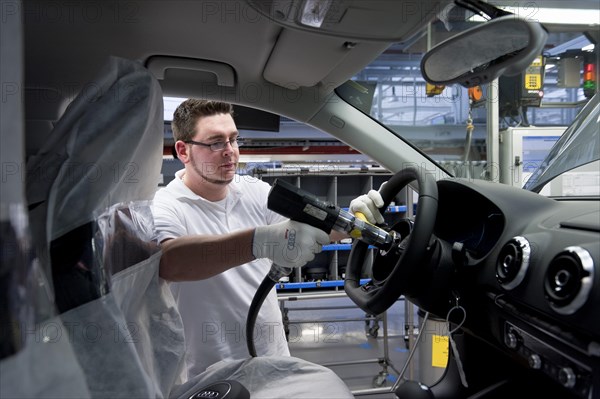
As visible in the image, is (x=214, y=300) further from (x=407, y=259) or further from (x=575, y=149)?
(x=575, y=149)

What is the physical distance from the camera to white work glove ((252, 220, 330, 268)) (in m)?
1.11

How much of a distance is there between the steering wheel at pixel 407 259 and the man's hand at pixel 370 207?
0.22ft

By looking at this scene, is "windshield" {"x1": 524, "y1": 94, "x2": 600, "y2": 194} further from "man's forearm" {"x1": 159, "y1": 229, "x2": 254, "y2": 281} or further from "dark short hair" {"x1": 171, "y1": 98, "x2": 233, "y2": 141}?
"dark short hair" {"x1": 171, "y1": 98, "x2": 233, "y2": 141}

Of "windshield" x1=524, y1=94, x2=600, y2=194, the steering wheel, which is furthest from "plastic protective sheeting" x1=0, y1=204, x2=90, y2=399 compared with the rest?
"windshield" x1=524, y1=94, x2=600, y2=194

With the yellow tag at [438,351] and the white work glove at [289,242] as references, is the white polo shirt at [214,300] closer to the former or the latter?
the white work glove at [289,242]

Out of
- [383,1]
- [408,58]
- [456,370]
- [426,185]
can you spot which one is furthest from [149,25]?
[408,58]

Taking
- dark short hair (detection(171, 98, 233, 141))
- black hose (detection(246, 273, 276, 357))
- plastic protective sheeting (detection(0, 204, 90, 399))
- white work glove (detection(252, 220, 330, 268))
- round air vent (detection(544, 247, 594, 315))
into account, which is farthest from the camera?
dark short hair (detection(171, 98, 233, 141))

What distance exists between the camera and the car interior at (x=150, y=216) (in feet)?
1.78

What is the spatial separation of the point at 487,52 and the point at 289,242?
2.35 feet

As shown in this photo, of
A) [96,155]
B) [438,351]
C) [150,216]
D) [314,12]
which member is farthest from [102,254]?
[438,351]

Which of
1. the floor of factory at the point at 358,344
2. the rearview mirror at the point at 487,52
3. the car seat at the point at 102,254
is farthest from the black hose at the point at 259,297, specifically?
the floor of factory at the point at 358,344

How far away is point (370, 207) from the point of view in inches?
50.4

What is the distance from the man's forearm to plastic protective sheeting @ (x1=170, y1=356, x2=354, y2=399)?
0.95 feet

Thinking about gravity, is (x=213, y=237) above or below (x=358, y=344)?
above
